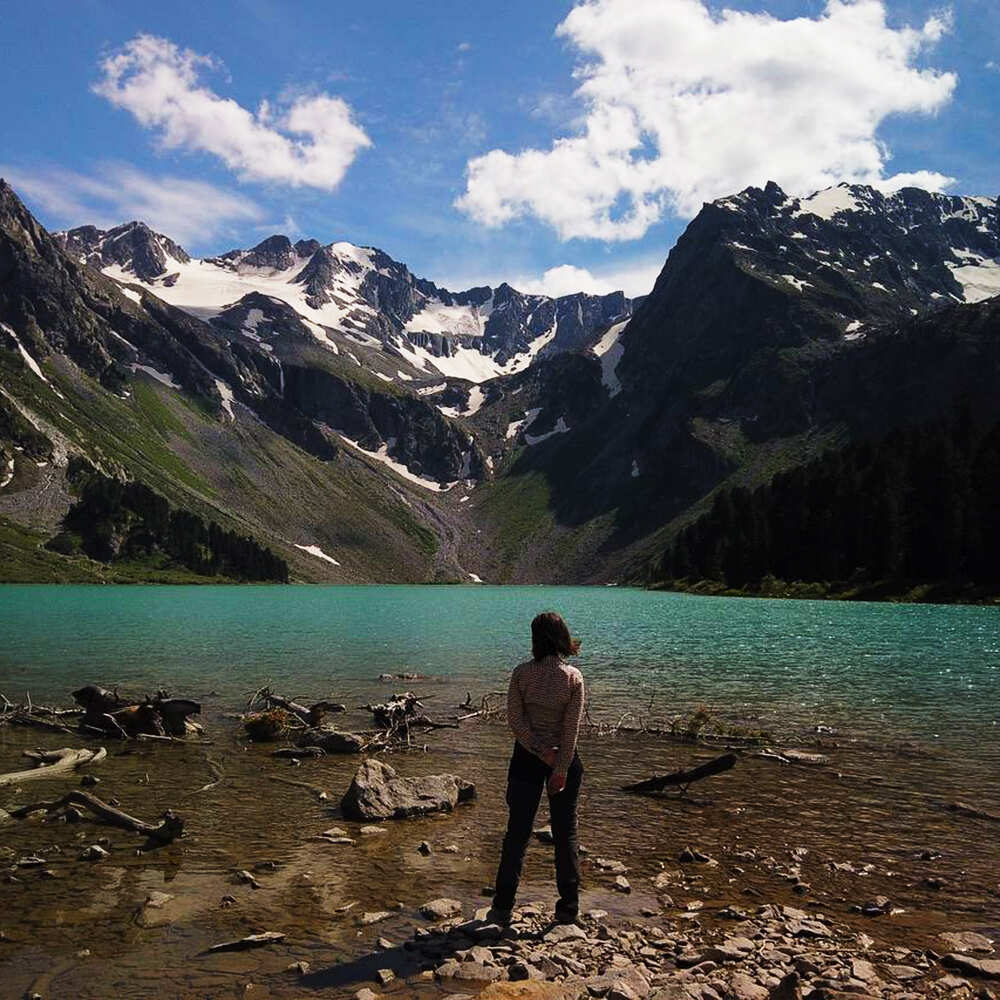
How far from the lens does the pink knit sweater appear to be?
1086 cm

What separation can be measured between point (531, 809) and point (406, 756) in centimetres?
1287

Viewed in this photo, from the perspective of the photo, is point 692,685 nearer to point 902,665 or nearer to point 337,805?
point 902,665

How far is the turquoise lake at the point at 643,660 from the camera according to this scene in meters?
30.0

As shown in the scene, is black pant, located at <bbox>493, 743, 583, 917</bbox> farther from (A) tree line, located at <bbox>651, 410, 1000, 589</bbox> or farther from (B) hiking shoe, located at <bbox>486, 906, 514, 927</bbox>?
(A) tree line, located at <bbox>651, 410, 1000, 589</bbox>

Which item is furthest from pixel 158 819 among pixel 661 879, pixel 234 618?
pixel 234 618

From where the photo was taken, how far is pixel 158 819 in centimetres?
1592

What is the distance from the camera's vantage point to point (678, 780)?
59.3 ft

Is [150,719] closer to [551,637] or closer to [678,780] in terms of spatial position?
[678,780]

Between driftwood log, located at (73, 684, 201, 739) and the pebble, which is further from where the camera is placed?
driftwood log, located at (73, 684, 201, 739)

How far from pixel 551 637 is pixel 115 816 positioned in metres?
10.3

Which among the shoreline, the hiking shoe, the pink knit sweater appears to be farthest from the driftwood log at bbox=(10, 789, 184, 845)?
the shoreline

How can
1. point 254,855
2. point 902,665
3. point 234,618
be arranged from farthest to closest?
1. point 234,618
2. point 902,665
3. point 254,855

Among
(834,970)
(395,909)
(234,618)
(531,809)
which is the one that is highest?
(531,809)

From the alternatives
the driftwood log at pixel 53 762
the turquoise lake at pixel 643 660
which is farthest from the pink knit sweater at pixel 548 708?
the turquoise lake at pixel 643 660
